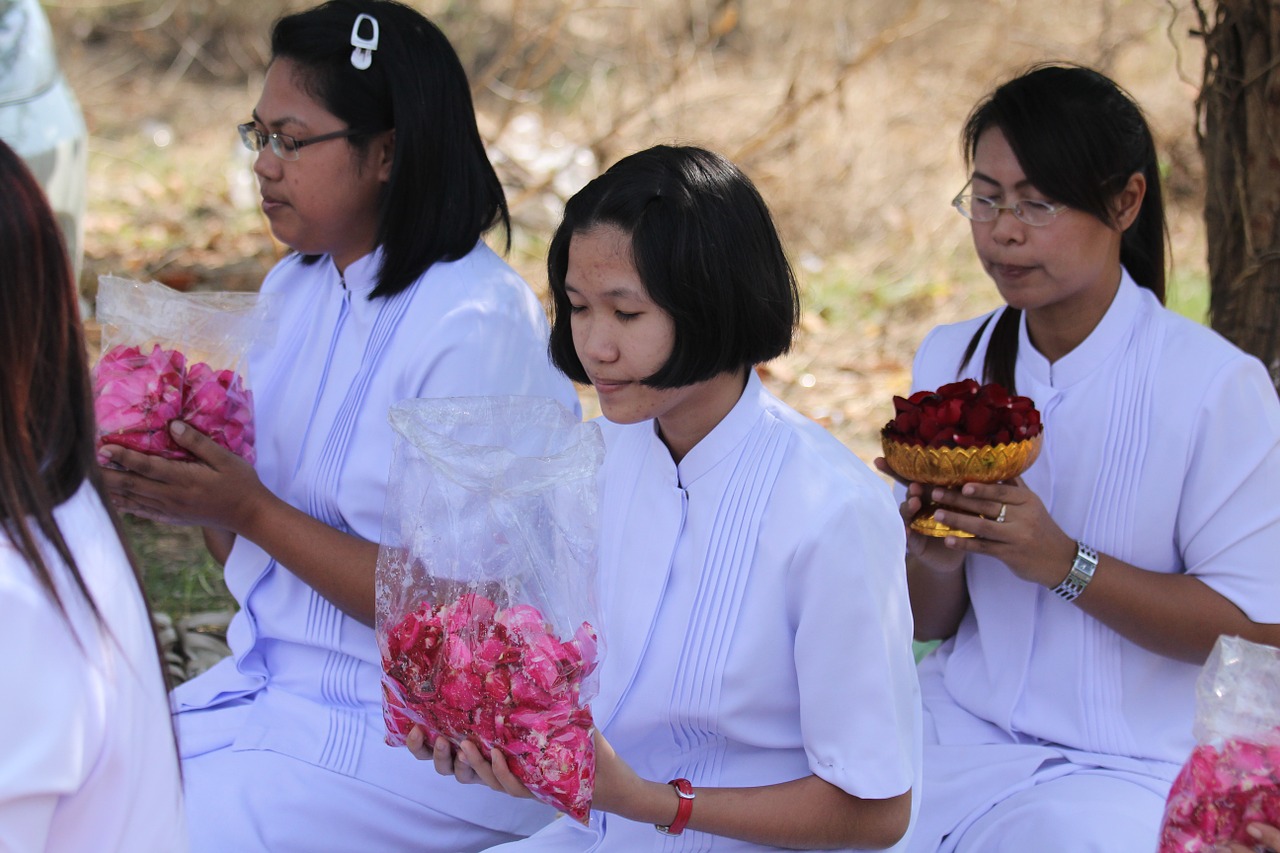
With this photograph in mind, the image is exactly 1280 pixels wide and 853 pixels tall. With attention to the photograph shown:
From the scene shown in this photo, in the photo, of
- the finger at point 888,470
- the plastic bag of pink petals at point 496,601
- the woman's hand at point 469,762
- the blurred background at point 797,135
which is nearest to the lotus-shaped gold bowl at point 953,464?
the finger at point 888,470

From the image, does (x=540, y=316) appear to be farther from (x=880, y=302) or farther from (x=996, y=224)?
(x=880, y=302)

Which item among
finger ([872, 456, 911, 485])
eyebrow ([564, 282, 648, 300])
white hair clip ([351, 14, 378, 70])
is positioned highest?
white hair clip ([351, 14, 378, 70])

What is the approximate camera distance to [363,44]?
2674mm

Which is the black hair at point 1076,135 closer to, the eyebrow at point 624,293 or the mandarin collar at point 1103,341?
the mandarin collar at point 1103,341

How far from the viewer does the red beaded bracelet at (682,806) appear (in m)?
2.01

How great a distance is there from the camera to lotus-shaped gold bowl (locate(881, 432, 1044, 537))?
2338mm

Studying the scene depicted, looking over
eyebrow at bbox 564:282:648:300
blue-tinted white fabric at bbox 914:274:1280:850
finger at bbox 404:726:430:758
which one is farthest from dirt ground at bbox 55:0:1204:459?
finger at bbox 404:726:430:758

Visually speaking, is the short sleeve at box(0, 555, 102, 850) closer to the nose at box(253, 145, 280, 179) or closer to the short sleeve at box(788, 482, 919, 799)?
the short sleeve at box(788, 482, 919, 799)

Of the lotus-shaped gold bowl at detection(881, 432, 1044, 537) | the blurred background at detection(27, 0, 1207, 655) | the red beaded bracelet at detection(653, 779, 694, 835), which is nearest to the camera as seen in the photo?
the red beaded bracelet at detection(653, 779, 694, 835)

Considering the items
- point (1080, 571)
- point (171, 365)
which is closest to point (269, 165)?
point (171, 365)

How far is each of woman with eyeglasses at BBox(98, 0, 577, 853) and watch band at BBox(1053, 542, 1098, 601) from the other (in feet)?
3.34

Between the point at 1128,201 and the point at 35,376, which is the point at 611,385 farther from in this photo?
the point at 1128,201

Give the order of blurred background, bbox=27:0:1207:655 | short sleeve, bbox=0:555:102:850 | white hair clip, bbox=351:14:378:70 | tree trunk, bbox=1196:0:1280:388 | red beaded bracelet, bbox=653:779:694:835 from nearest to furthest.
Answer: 1. short sleeve, bbox=0:555:102:850
2. red beaded bracelet, bbox=653:779:694:835
3. white hair clip, bbox=351:14:378:70
4. tree trunk, bbox=1196:0:1280:388
5. blurred background, bbox=27:0:1207:655

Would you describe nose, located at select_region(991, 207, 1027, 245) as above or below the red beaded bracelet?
above
